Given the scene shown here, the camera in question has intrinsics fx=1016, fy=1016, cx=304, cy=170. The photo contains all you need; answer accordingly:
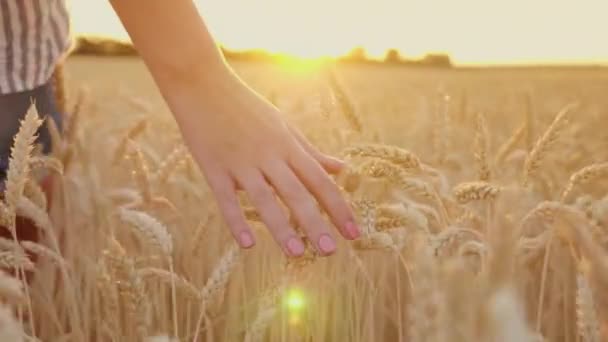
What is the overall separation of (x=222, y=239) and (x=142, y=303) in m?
1.01

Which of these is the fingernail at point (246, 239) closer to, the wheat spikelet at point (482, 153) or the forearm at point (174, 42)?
the forearm at point (174, 42)

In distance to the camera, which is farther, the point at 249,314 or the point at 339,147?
the point at 339,147

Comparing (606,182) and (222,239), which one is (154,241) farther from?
(606,182)

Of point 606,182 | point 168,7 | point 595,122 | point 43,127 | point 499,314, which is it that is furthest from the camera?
point 595,122

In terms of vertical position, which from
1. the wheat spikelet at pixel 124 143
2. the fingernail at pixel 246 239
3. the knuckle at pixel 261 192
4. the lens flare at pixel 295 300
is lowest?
the lens flare at pixel 295 300

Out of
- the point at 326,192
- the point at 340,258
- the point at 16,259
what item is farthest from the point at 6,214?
the point at 340,258

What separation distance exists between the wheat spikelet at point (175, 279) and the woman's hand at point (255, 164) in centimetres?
9

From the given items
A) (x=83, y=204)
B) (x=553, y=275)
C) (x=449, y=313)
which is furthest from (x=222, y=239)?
(x=449, y=313)

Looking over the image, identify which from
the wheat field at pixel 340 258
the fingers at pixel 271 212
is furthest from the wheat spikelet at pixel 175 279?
the fingers at pixel 271 212

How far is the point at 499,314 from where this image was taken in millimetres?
520

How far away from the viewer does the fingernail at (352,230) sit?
129cm

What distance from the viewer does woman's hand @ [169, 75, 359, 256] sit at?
4.28 feet

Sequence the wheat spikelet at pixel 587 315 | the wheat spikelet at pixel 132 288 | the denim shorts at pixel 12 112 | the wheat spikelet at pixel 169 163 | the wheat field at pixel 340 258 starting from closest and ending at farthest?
the wheat field at pixel 340 258, the wheat spikelet at pixel 587 315, the wheat spikelet at pixel 132 288, the denim shorts at pixel 12 112, the wheat spikelet at pixel 169 163

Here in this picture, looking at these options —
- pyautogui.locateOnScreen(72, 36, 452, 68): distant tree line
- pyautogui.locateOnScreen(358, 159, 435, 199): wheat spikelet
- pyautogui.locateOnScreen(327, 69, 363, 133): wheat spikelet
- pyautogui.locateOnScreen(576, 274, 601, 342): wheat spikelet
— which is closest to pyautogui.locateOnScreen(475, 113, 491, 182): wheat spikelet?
pyautogui.locateOnScreen(358, 159, 435, 199): wheat spikelet
